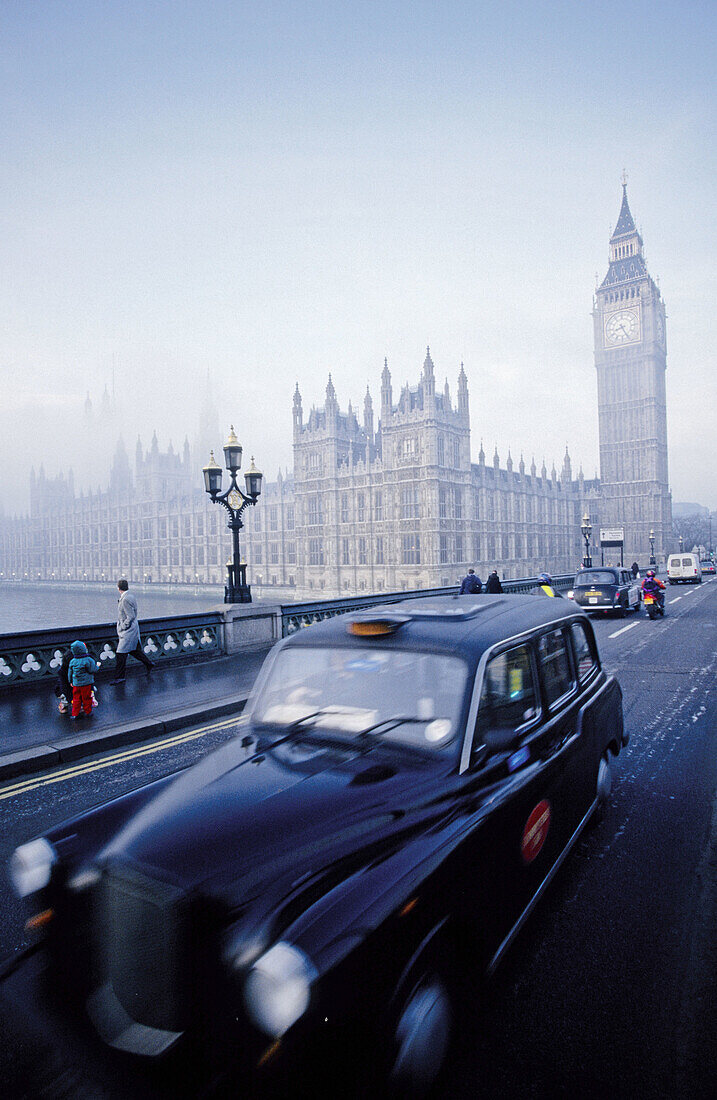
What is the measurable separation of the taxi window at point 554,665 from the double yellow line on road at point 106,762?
461 centimetres

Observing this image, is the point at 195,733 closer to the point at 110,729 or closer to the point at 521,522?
the point at 110,729

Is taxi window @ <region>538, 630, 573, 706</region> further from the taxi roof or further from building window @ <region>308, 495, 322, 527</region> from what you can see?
building window @ <region>308, 495, 322, 527</region>

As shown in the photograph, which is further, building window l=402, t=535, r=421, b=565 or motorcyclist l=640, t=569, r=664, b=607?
building window l=402, t=535, r=421, b=565

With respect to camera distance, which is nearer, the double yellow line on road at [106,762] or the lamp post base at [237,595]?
the double yellow line on road at [106,762]

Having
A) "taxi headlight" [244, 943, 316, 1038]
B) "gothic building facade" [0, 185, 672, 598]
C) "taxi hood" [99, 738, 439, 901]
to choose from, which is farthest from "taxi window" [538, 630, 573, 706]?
"gothic building facade" [0, 185, 672, 598]

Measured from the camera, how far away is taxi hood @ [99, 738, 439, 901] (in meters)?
2.14

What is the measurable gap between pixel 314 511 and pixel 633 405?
6317cm

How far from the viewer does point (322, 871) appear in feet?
6.98

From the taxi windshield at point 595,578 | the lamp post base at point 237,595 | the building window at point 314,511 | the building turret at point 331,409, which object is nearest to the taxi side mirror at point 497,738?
the lamp post base at point 237,595

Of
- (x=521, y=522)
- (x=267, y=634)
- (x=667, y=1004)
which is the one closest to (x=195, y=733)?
(x=667, y=1004)

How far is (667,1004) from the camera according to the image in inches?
106

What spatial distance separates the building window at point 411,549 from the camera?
74.1 metres

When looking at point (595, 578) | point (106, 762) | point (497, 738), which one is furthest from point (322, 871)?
point (595, 578)

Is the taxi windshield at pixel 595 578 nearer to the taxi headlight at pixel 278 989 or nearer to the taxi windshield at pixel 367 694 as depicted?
the taxi windshield at pixel 367 694
